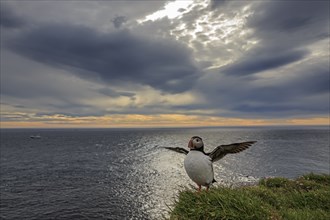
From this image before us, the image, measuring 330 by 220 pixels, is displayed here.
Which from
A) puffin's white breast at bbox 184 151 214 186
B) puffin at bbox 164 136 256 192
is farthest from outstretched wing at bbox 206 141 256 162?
puffin's white breast at bbox 184 151 214 186

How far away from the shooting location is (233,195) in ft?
28.0

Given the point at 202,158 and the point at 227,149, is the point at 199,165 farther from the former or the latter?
the point at 227,149

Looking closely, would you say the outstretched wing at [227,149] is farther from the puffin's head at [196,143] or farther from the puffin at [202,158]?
the puffin's head at [196,143]

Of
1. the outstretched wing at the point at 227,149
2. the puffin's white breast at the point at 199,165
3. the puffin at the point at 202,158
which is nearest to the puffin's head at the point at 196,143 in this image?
the puffin at the point at 202,158

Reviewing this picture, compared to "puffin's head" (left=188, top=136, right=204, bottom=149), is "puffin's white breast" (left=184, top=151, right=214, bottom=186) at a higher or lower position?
lower

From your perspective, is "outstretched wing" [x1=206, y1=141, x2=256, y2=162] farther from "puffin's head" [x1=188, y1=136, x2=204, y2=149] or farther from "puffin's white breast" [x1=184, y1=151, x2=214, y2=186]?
"puffin's head" [x1=188, y1=136, x2=204, y2=149]

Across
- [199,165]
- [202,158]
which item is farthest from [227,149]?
[199,165]

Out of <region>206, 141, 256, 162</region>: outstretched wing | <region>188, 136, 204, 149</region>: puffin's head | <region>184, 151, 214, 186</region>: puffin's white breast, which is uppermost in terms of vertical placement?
<region>188, 136, 204, 149</region>: puffin's head

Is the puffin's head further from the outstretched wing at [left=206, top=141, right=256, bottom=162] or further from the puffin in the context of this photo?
the outstretched wing at [left=206, top=141, right=256, bottom=162]

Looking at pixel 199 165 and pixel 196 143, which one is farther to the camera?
pixel 196 143

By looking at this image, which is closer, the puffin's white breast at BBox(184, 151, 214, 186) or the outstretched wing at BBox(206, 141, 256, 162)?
the puffin's white breast at BBox(184, 151, 214, 186)

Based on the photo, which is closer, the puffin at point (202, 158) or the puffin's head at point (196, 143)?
the puffin at point (202, 158)

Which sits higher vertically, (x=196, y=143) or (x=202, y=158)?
(x=196, y=143)

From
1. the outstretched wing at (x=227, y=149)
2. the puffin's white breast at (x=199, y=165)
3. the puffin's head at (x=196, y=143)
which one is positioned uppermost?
the puffin's head at (x=196, y=143)
